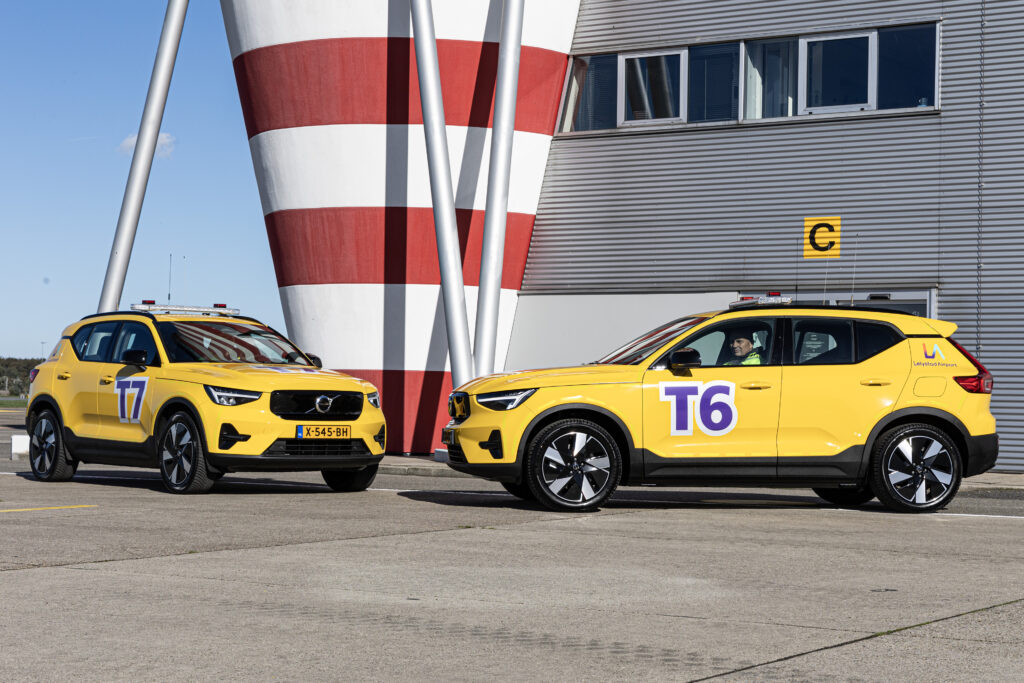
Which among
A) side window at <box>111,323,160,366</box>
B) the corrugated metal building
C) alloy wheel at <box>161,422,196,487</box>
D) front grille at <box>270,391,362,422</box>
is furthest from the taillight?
side window at <box>111,323,160,366</box>

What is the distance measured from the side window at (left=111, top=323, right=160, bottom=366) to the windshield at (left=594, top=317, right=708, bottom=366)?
15.5 ft

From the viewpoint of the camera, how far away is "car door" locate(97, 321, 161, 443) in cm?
1335

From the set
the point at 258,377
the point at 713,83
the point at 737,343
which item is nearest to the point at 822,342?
the point at 737,343

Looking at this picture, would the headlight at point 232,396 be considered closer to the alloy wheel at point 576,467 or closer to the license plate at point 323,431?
the license plate at point 323,431

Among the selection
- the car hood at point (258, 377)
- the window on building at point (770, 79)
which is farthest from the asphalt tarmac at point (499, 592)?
the window on building at point (770, 79)

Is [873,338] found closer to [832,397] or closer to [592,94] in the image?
[832,397]

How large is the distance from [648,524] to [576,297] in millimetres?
10981

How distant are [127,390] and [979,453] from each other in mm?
8237

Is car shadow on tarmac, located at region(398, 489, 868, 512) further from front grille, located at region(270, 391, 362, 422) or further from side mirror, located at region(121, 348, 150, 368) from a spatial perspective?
side mirror, located at region(121, 348, 150, 368)

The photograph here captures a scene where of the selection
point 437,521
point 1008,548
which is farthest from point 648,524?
point 1008,548

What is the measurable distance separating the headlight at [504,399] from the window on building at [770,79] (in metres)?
10.4

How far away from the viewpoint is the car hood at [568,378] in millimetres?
11594

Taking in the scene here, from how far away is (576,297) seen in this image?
845 inches

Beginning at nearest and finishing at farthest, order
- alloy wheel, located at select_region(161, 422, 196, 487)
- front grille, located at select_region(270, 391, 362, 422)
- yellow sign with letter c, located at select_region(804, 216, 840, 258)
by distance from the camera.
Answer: front grille, located at select_region(270, 391, 362, 422) < alloy wheel, located at select_region(161, 422, 196, 487) < yellow sign with letter c, located at select_region(804, 216, 840, 258)
